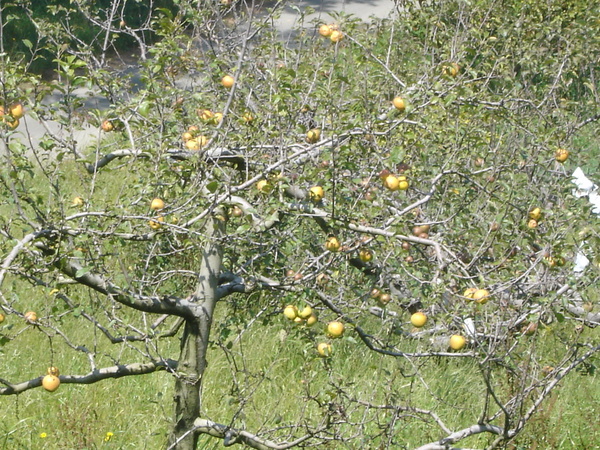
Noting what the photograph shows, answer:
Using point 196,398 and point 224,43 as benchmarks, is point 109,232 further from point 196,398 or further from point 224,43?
point 224,43

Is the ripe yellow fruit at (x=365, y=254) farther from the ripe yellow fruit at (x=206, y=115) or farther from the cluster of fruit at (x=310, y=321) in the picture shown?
the ripe yellow fruit at (x=206, y=115)

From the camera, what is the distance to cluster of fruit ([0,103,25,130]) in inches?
72.7

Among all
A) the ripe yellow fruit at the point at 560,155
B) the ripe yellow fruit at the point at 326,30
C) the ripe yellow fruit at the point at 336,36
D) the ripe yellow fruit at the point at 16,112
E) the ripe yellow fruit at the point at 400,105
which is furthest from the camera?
the ripe yellow fruit at the point at 560,155

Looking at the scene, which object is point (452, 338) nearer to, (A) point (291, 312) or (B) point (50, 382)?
(A) point (291, 312)

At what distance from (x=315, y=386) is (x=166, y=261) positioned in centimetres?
105

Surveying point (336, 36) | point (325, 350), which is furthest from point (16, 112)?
point (336, 36)

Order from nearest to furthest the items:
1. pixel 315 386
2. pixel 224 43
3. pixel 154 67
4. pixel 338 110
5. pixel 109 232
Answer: pixel 109 232 < pixel 154 67 < pixel 338 110 < pixel 224 43 < pixel 315 386

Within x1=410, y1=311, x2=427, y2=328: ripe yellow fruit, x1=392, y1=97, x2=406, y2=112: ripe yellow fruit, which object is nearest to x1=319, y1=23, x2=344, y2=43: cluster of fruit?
x1=392, y1=97, x2=406, y2=112: ripe yellow fruit

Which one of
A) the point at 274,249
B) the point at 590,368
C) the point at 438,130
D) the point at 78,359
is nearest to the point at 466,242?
the point at 438,130

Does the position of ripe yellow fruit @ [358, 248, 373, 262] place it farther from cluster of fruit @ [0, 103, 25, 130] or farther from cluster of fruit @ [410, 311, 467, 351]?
cluster of fruit @ [0, 103, 25, 130]

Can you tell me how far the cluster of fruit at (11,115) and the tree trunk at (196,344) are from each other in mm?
588

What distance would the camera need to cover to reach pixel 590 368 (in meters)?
2.52

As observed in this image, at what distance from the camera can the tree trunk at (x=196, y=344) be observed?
228cm

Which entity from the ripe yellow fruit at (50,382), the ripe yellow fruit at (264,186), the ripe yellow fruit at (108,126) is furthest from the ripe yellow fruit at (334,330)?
the ripe yellow fruit at (108,126)
